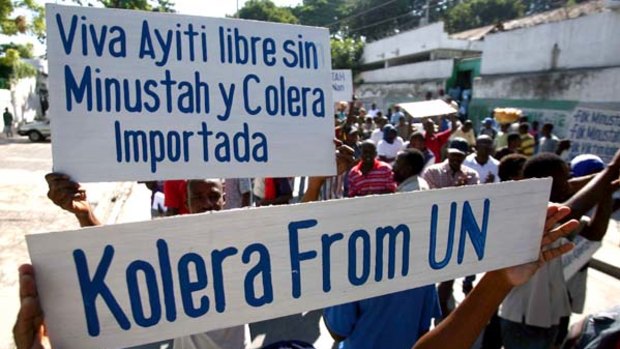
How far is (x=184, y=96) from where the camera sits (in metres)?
1.61

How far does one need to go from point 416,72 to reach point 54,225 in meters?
20.3

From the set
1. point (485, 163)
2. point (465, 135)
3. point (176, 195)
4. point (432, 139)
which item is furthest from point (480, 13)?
point (176, 195)

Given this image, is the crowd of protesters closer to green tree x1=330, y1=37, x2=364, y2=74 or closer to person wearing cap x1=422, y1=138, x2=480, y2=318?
person wearing cap x1=422, y1=138, x2=480, y2=318

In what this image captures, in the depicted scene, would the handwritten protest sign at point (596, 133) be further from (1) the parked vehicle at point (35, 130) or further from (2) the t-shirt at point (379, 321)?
(1) the parked vehicle at point (35, 130)

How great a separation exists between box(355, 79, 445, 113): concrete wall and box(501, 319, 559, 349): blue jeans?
708 inches

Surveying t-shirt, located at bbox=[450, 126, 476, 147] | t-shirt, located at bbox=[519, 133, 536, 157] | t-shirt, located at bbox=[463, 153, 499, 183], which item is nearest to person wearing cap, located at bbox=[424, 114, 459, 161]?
t-shirt, located at bbox=[450, 126, 476, 147]

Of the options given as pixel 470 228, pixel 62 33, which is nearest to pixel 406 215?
pixel 470 228

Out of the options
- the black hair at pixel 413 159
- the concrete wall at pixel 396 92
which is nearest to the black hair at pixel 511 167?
the black hair at pixel 413 159

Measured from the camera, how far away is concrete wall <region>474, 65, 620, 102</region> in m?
10.4

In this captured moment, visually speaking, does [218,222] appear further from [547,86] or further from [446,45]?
[446,45]

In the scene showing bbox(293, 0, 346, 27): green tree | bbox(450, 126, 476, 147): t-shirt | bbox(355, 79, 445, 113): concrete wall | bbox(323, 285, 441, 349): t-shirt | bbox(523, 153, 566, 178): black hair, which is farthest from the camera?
bbox(293, 0, 346, 27): green tree

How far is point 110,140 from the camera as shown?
1.51 meters

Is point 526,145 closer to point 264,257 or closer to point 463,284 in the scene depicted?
point 463,284

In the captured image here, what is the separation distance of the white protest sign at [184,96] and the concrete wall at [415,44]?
23.9m
